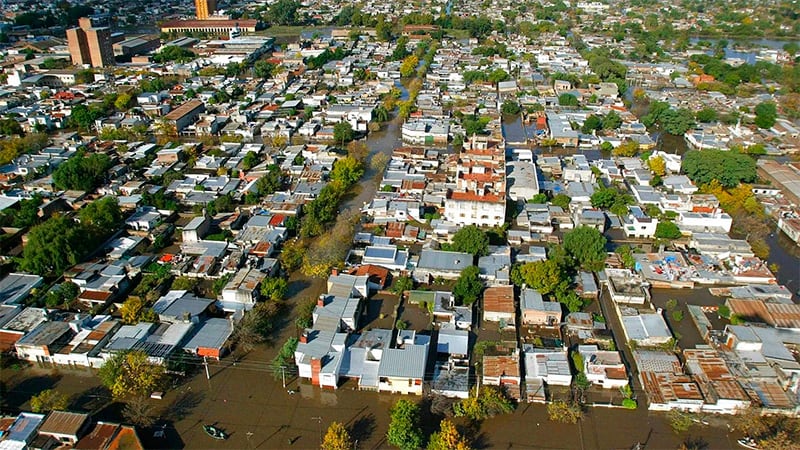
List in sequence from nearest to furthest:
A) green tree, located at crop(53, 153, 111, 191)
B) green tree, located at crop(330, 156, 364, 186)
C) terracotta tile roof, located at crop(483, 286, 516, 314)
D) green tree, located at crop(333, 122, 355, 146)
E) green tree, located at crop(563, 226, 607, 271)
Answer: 1. terracotta tile roof, located at crop(483, 286, 516, 314)
2. green tree, located at crop(563, 226, 607, 271)
3. green tree, located at crop(53, 153, 111, 191)
4. green tree, located at crop(330, 156, 364, 186)
5. green tree, located at crop(333, 122, 355, 146)

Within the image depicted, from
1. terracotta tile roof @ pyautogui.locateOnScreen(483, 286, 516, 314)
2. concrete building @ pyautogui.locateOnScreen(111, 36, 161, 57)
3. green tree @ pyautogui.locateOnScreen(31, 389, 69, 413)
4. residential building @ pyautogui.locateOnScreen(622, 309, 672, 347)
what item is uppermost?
concrete building @ pyautogui.locateOnScreen(111, 36, 161, 57)

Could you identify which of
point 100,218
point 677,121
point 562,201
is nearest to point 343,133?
point 562,201

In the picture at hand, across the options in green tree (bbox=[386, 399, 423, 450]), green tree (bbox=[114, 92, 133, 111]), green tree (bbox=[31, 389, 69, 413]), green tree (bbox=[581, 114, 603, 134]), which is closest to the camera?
green tree (bbox=[386, 399, 423, 450])

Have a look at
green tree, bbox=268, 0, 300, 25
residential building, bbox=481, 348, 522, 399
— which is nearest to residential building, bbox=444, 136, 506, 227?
residential building, bbox=481, 348, 522, 399

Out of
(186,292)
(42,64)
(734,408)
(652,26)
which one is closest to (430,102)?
(186,292)

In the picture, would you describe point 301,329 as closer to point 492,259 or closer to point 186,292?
point 186,292

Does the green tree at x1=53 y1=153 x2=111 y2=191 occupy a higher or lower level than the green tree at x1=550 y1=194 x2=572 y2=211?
higher

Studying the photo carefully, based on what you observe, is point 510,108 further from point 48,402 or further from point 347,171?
point 48,402

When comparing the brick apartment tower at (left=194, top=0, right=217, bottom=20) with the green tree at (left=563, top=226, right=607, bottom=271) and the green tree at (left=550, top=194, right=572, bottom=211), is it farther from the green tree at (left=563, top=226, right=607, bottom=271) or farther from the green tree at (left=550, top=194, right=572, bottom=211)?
the green tree at (left=563, top=226, right=607, bottom=271)
